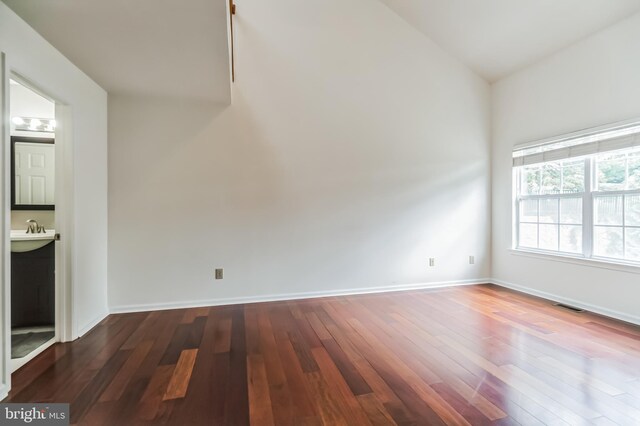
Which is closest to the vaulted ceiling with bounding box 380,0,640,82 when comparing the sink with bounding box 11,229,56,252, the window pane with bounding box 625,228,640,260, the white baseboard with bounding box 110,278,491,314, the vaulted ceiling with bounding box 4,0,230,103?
the window pane with bounding box 625,228,640,260

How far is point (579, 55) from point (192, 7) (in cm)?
397

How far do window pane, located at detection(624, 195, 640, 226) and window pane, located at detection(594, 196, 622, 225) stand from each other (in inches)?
2.0

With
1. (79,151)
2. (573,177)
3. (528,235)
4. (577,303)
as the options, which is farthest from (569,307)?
(79,151)

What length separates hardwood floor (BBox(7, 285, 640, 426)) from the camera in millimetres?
1615

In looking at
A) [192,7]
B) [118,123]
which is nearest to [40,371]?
[118,123]

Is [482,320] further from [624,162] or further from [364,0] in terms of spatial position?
[364,0]

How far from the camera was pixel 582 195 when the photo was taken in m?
3.36

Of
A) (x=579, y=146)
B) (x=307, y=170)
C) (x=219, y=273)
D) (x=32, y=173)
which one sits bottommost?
(x=219, y=273)

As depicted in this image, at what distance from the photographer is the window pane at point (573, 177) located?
133 inches

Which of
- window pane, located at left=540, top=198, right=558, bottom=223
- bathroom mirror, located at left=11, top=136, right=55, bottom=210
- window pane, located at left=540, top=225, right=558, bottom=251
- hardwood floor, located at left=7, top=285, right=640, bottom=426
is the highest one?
bathroom mirror, located at left=11, top=136, right=55, bottom=210

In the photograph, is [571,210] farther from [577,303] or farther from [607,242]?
[577,303]

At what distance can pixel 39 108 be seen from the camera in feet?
10.2

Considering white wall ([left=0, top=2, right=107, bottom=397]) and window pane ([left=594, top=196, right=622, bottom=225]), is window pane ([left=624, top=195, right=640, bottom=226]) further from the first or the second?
white wall ([left=0, top=2, right=107, bottom=397])

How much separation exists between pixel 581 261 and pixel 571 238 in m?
0.30
